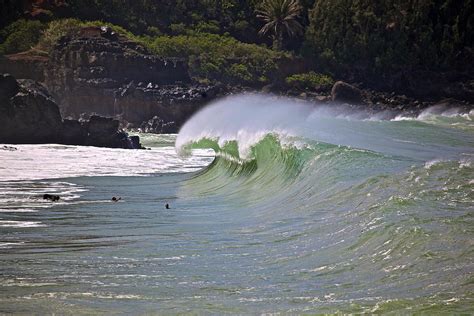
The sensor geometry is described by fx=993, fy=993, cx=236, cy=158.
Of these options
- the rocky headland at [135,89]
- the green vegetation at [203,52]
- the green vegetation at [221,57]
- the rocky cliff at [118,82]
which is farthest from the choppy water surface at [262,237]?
the green vegetation at [221,57]

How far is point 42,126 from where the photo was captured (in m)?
44.6

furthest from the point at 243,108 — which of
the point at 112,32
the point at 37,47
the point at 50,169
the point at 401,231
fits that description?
the point at 37,47

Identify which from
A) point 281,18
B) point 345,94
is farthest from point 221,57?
point 345,94

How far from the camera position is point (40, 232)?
1478cm

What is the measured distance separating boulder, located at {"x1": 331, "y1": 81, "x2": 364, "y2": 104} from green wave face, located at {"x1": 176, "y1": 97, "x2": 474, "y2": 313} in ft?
174

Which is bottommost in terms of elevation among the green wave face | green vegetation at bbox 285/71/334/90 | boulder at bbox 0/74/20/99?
the green wave face

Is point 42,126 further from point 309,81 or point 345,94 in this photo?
point 309,81

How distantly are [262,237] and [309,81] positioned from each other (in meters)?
73.8

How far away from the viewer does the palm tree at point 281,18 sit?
95.1 meters

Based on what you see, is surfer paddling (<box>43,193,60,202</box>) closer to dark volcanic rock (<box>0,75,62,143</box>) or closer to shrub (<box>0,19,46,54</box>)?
dark volcanic rock (<box>0,75,62,143</box>)

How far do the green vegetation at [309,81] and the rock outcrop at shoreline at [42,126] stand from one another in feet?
140

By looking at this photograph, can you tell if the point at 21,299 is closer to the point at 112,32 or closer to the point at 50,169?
the point at 50,169

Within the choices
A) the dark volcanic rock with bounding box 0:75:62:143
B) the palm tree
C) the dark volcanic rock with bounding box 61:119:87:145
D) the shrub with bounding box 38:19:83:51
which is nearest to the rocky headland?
the shrub with bounding box 38:19:83:51

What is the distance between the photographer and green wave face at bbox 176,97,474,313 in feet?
31.0
